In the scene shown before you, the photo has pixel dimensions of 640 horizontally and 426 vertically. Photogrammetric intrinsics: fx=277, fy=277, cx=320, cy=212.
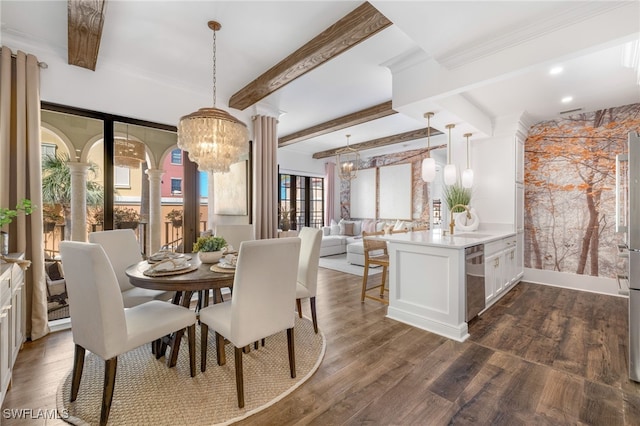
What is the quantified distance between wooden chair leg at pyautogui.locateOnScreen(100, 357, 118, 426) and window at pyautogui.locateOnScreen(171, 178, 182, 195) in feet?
8.11

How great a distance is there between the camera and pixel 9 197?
2.42 metres

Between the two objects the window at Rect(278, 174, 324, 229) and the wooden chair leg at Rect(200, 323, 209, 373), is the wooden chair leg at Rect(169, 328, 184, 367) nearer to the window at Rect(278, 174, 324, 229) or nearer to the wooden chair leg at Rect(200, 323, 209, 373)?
the wooden chair leg at Rect(200, 323, 209, 373)

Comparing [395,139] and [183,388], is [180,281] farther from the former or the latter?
[395,139]

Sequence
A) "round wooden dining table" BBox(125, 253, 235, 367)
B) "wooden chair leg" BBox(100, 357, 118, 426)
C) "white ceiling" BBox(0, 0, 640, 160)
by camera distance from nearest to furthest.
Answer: "wooden chair leg" BBox(100, 357, 118, 426)
"round wooden dining table" BBox(125, 253, 235, 367)
"white ceiling" BBox(0, 0, 640, 160)

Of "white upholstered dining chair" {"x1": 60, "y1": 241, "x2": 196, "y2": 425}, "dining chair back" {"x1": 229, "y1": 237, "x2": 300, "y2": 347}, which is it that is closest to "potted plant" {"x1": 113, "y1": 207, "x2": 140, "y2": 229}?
"white upholstered dining chair" {"x1": 60, "y1": 241, "x2": 196, "y2": 425}

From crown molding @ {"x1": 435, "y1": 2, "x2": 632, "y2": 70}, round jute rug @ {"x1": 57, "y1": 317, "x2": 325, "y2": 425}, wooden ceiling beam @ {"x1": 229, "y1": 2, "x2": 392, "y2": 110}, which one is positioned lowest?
round jute rug @ {"x1": 57, "y1": 317, "x2": 325, "y2": 425}

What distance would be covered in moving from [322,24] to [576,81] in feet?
9.68

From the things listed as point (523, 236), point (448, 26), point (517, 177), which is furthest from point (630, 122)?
point (448, 26)

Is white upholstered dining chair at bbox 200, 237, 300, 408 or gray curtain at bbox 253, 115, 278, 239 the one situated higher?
gray curtain at bbox 253, 115, 278, 239

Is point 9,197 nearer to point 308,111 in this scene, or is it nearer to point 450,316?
point 308,111

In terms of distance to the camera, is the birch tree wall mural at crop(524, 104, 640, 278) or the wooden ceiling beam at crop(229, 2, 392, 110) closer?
the wooden ceiling beam at crop(229, 2, 392, 110)

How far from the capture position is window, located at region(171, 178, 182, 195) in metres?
3.65

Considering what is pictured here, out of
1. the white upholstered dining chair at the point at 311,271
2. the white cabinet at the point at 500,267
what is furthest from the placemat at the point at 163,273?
the white cabinet at the point at 500,267

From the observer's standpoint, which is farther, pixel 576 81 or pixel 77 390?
pixel 576 81
